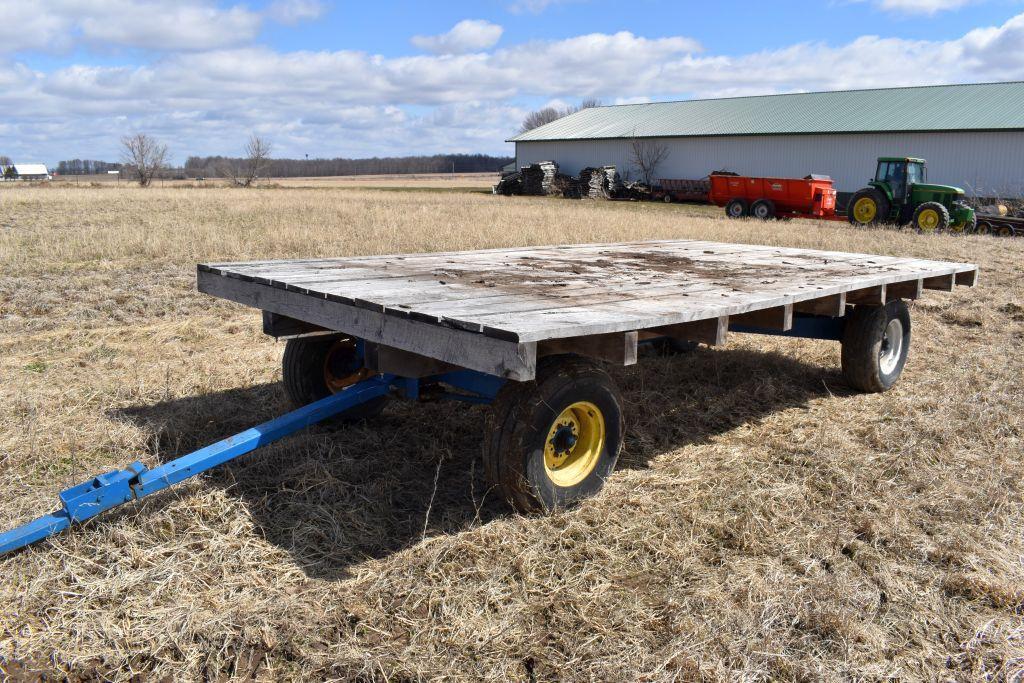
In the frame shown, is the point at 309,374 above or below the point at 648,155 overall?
below

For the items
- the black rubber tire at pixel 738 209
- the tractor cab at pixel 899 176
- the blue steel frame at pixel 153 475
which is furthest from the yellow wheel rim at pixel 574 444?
the black rubber tire at pixel 738 209

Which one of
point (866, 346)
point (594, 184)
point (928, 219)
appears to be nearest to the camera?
point (866, 346)

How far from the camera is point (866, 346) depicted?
5.92 m

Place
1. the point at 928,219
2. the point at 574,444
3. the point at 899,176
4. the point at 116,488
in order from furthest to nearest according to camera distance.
A: 1. the point at 899,176
2. the point at 928,219
3. the point at 574,444
4. the point at 116,488

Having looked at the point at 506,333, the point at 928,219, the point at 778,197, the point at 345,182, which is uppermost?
the point at 345,182

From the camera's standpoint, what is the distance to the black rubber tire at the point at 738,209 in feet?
85.9

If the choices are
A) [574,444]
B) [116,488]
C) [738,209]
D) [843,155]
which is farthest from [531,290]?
[843,155]

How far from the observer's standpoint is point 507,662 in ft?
9.00

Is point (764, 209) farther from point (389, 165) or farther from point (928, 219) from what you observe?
point (389, 165)

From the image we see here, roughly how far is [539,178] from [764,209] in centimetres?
1863

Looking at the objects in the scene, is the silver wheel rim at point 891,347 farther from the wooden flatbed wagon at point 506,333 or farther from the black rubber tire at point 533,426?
the black rubber tire at point 533,426

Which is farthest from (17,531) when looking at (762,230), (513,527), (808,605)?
(762,230)

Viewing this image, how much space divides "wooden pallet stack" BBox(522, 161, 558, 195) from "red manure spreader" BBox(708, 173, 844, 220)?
15.7 metres

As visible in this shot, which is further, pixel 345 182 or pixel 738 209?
pixel 345 182
